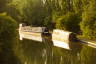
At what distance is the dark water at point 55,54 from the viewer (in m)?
29.0

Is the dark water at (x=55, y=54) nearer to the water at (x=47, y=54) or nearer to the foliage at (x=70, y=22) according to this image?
the water at (x=47, y=54)

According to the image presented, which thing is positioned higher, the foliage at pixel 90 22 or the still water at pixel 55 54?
the foliage at pixel 90 22

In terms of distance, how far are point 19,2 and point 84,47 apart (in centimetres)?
3206

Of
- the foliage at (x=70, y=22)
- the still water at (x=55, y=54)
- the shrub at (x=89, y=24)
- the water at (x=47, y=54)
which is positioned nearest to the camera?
the water at (x=47, y=54)

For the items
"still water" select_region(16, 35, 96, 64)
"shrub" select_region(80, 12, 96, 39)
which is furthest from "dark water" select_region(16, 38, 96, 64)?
"shrub" select_region(80, 12, 96, 39)

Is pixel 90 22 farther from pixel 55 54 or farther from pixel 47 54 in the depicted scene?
pixel 47 54

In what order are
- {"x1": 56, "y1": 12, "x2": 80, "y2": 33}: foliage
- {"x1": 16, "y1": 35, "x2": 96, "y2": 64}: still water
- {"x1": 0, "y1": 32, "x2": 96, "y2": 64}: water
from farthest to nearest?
{"x1": 56, "y1": 12, "x2": 80, "y2": 33}: foliage → {"x1": 16, "y1": 35, "x2": 96, "y2": 64}: still water → {"x1": 0, "y1": 32, "x2": 96, "y2": 64}: water

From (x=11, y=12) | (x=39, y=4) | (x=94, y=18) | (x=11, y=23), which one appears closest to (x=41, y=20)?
(x=39, y=4)

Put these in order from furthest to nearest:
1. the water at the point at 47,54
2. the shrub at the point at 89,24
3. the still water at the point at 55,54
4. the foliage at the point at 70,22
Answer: the foliage at the point at 70,22 < the shrub at the point at 89,24 < the still water at the point at 55,54 < the water at the point at 47,54

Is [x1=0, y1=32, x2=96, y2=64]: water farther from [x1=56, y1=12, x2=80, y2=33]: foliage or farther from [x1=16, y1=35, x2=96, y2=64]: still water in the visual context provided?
[x1=56, y1=12, x2=80, y2=33]: foliage

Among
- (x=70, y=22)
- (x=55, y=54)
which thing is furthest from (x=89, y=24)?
(x=55, y=54)

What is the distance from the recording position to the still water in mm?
28989

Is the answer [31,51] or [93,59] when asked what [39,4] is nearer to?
[31,51]

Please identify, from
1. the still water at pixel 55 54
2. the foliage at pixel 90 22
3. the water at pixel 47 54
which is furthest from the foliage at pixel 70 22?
the still water at pixel 55 54
